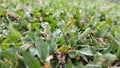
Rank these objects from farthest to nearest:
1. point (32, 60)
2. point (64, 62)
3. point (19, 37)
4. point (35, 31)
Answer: point (35, 31) < point (19, 37) < point (64, 62) < point (32, 60)

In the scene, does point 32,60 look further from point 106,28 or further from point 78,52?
point 106,28

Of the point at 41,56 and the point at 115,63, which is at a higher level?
the point at 41,56

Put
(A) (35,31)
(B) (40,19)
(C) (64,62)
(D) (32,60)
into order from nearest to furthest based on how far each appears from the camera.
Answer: (D) (32,60) < (C) (64,62) < (A) (35,31) < (B) (40,19)

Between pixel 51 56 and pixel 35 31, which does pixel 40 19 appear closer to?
pixel 35 31

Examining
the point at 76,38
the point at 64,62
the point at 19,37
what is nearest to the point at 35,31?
the point at 19,37

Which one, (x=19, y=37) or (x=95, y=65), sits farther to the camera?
(x=19, y=37)

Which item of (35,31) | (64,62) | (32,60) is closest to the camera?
(32,60)

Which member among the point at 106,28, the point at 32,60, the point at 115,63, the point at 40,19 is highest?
the point at 40,19

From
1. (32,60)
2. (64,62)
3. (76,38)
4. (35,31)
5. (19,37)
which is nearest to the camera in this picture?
(32,60)

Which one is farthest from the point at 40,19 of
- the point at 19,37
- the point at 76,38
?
the point at 76,38
